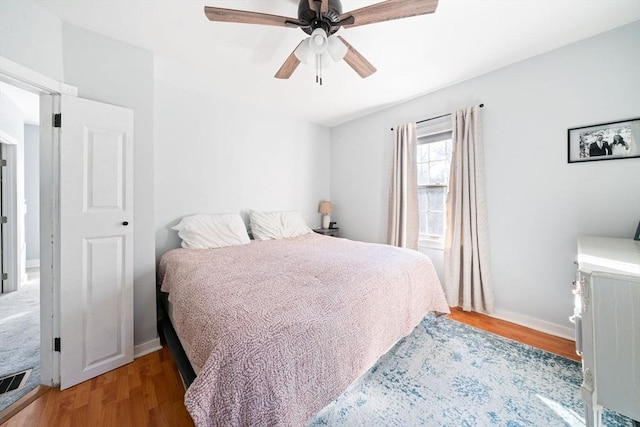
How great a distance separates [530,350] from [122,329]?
125 inches

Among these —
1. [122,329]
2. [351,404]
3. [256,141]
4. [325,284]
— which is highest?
[256,141]

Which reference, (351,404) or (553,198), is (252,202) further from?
(553,198)

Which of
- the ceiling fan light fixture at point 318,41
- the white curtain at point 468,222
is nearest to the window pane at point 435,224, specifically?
the white curtain at point 468,222

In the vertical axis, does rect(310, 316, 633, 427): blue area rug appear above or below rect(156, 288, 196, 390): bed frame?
below

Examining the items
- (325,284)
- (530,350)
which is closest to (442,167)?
(530,350)

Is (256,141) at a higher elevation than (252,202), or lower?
higher

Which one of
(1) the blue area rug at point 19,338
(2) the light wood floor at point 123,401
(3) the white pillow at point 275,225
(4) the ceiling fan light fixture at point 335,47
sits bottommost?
(2) the light wood floor at point 123,401

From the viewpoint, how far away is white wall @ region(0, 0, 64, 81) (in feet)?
4.19

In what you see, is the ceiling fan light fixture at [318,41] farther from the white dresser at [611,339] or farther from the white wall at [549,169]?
the white wall at [549,169]

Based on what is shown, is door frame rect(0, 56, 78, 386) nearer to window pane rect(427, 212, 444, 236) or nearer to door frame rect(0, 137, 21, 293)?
door frame rect(0, 137, 21, 293)

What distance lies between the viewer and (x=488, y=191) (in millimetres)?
2377

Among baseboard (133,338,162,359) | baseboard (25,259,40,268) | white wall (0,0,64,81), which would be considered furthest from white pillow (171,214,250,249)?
baseboard (25,259,40,268)

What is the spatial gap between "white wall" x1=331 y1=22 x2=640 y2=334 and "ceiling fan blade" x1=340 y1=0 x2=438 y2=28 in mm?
1630

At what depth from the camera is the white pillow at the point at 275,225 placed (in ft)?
9.55
